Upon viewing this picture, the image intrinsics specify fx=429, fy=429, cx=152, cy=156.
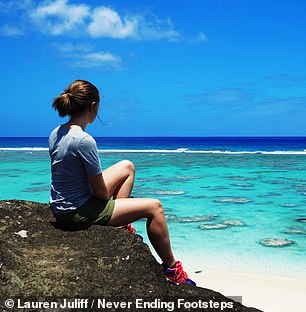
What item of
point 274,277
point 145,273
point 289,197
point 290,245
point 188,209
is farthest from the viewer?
point 289,197

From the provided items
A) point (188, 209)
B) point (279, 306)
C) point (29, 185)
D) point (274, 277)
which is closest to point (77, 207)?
point (279, 306)

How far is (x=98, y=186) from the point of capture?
3174 millimetres

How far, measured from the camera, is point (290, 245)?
717cm

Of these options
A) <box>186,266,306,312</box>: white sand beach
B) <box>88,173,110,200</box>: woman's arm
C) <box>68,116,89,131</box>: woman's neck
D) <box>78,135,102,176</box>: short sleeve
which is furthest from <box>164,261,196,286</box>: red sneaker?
<box>186,266,306,312</box>: white sand beach

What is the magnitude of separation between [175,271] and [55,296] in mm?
928

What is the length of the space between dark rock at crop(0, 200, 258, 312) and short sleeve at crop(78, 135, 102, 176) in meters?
0.44

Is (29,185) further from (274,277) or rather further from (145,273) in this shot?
(145,273)

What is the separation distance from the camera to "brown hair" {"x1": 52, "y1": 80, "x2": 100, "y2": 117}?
3150 millimetres

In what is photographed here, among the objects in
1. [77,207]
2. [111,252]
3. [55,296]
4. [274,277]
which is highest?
[77,207]

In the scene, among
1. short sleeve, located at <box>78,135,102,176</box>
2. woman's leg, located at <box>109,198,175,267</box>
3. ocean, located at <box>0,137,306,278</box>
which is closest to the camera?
short sleeve, located at <box>78,135,102,176</box>

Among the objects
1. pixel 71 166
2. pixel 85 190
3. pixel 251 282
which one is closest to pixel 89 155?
pixel 71 166

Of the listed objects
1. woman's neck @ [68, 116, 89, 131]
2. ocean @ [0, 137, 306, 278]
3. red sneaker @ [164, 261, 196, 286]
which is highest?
woman's neck @ [68, 116, 89, 131]

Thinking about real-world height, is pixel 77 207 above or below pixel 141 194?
above

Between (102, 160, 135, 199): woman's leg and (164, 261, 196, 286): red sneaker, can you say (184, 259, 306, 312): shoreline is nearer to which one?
(164, 261, 196, 286): red sneaker
